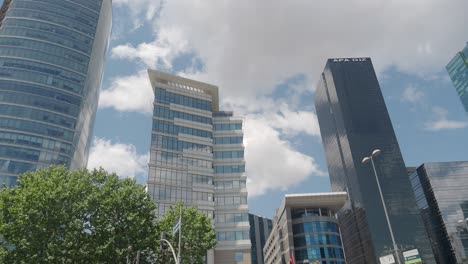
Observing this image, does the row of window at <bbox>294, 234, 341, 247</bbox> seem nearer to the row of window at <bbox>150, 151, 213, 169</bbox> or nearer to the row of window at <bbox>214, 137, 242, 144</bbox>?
the row of window at <bbox>214, 137, 242, 144</bbox>

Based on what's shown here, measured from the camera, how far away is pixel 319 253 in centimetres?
9869

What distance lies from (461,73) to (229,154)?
165m

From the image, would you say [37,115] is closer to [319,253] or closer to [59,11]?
[59,11]

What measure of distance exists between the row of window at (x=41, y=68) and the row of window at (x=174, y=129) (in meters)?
56.6

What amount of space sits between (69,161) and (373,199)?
362 feet

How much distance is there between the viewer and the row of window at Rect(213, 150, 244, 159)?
7088cm

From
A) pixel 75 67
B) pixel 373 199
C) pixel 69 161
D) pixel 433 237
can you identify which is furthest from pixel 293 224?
pixel 75 67

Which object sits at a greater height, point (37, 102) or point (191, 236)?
point (37, 102)

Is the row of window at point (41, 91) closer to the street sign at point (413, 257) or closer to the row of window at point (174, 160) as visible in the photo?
the row of window at point (174, 160)

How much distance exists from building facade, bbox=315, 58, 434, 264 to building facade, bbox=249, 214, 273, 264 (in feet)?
148

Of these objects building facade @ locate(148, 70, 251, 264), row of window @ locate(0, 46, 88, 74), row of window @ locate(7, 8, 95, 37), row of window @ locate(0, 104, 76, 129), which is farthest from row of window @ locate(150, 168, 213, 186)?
row of window @ locate(7, 8, 95, 37)

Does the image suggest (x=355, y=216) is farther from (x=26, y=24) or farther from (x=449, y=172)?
(x=26, y=24)

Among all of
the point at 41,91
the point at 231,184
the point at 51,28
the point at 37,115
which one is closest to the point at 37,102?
the point at 41,91

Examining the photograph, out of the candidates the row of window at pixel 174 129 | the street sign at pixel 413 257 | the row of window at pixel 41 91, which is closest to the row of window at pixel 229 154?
the row of window at pixel 174 129
